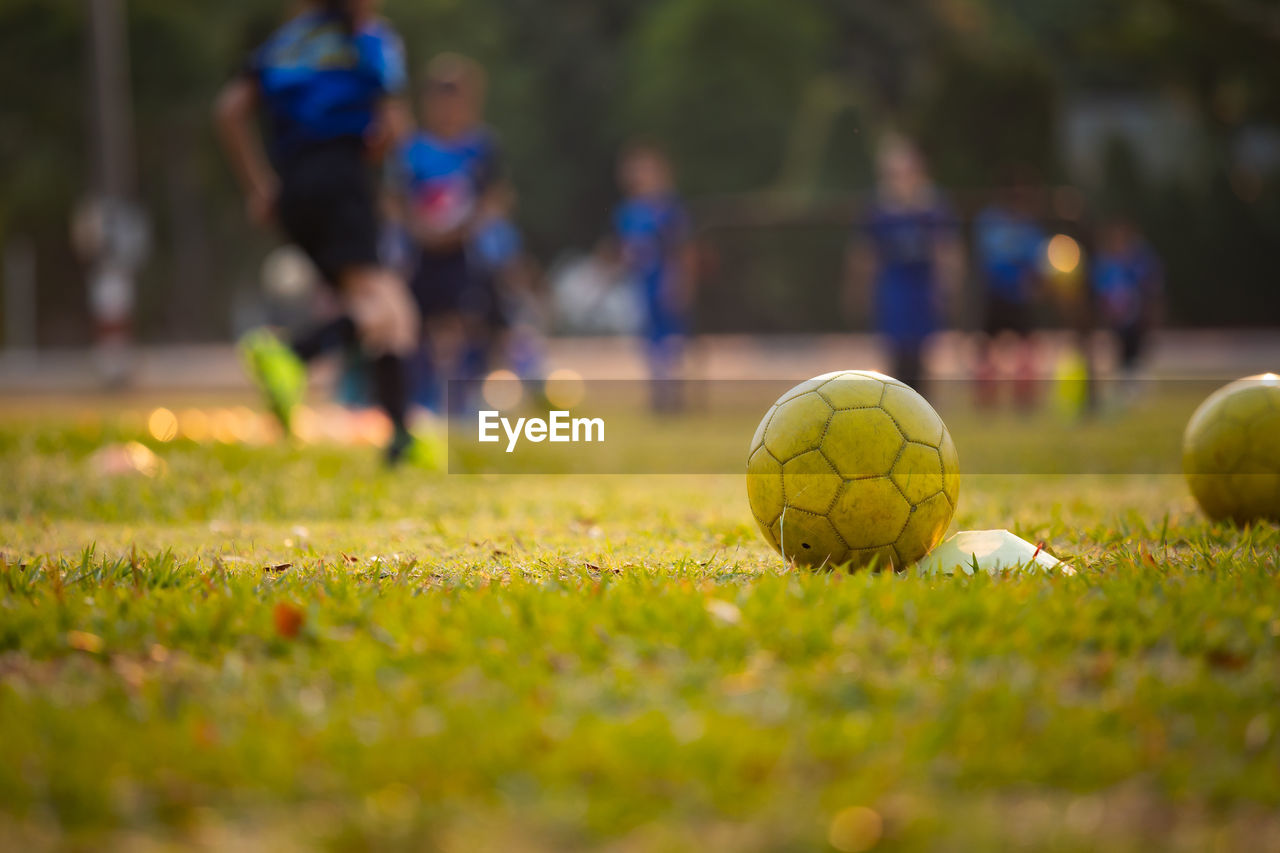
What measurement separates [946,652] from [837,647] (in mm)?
231

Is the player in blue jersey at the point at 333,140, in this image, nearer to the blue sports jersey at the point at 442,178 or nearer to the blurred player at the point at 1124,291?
the blue sports jersey at the point at 442,178

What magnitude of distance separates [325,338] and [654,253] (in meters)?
7.98

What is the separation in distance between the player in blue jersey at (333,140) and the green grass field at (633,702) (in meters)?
2.79

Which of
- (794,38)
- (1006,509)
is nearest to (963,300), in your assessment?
(1006,509)

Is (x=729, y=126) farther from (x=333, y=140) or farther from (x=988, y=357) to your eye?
(x=333, y=140)

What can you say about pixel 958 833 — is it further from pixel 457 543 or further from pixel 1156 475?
pixel 1156 475

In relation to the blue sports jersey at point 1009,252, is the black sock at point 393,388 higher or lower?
lower

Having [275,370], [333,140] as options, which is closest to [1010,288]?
[275,370]

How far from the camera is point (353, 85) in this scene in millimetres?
6668

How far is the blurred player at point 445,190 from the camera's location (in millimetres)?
9875

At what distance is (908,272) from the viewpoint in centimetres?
1285

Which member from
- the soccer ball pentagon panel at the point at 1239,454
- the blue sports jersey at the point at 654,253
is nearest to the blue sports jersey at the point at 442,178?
the blue sports jersey at the point at 654,253

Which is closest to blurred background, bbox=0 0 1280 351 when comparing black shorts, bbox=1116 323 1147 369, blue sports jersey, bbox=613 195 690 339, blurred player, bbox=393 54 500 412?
blue sports jersey, bbox=613 195 690 339

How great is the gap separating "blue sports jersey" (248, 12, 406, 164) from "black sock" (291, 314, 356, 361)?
91 cm
